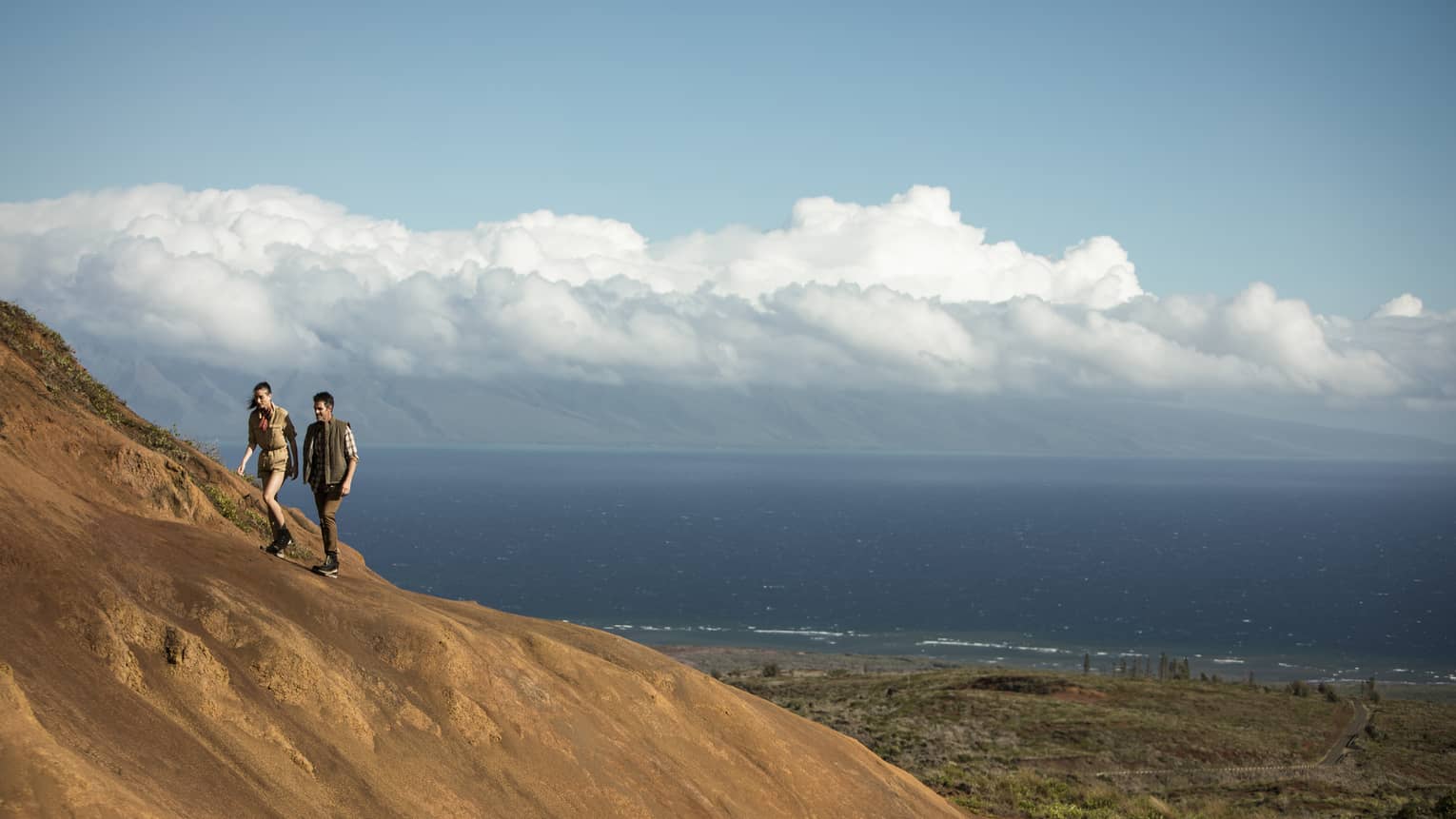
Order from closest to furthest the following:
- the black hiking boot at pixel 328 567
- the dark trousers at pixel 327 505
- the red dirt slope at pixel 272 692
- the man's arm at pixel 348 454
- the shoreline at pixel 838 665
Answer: the red dirt slope at pixel 272 692 < the man's arm at pixel 348 454 < the dark trousers at pixel 327 505 < the black hiking boot at pixel 328 567 < the shoreline at pixel 838 665

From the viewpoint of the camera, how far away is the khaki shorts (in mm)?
16219

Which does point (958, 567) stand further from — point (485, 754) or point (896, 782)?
point (485, 754)

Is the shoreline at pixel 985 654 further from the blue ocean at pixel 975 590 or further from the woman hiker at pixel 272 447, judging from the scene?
the woman hiker at pixel 272 447

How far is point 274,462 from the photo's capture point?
53.3 ft

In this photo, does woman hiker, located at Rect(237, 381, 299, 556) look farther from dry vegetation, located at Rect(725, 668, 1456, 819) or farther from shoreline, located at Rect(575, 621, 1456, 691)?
shoreline, located at Rect(575, 621, 1456, 691)

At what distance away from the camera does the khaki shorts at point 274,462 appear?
16.2 m

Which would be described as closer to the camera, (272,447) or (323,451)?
(323,451)

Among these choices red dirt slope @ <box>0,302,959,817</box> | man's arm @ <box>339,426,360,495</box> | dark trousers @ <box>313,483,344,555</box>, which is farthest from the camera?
dark trousers @ <box>313,483,344,555</box>

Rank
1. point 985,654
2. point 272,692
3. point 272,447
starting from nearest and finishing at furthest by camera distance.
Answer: point 272,692 → point 272,447 → point 985,654

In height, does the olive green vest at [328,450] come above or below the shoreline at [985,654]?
above

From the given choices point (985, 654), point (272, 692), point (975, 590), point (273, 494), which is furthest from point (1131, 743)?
point (975, 590)

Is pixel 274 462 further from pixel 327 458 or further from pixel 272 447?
pixel 327 458

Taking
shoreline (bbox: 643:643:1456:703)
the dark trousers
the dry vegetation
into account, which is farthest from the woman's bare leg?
shoreline (bbox: 643:643:1456:703)

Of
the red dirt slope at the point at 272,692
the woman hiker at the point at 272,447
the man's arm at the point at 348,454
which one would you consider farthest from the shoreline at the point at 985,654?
the man's arm at the point at 348,454
